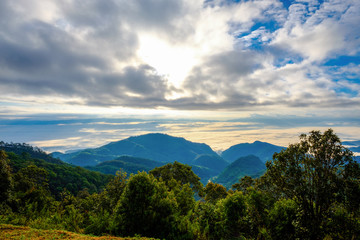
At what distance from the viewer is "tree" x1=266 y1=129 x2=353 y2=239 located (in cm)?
1677

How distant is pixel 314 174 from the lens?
17703mm

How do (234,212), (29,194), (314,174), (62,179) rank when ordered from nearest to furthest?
(314,174), (234,212), (29,194), (62,179)

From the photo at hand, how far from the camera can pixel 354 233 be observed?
16047 millimetres

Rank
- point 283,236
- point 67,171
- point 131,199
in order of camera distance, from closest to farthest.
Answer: point 283,236 < point 131,199 < point 67,171

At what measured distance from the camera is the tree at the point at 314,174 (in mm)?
16766

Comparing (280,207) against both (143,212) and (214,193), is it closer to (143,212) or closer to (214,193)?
(143,212)

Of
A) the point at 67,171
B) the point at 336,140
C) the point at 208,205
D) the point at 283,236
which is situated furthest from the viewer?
the point at 67,171

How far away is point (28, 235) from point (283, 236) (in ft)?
82.8

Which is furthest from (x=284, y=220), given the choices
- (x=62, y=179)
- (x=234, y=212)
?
(x=62, y=179)

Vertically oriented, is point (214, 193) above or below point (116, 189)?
below

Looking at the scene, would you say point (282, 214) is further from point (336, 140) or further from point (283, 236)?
point (336, 140)

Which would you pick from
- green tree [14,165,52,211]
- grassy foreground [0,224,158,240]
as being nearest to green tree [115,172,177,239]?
grassy foreground [0,224,158,240]

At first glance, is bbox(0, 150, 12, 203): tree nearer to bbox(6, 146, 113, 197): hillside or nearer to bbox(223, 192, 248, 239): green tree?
bbox(223, 192, 248, 239): green tree

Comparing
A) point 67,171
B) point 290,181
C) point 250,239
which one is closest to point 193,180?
point 250,239
